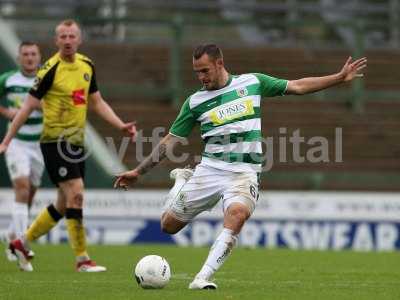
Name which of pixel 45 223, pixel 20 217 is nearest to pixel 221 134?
pixel 45 223

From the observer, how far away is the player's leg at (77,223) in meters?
11.9

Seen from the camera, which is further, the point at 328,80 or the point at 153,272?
the point at 328,80

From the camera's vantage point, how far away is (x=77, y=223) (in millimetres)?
11984

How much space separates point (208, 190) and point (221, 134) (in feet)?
1.67

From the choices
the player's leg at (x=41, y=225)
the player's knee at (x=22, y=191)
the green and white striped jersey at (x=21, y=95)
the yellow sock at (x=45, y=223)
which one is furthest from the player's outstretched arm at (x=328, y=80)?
the green and white striped jersey at (x=21, y=95)

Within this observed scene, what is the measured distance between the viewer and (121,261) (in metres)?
13.5

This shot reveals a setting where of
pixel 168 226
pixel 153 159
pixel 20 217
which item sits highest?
pixel 153 159

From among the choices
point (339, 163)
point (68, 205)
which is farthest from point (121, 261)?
point (339, 163)

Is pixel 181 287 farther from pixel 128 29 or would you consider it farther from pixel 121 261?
pixel 128 29

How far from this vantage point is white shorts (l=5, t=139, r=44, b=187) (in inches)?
556

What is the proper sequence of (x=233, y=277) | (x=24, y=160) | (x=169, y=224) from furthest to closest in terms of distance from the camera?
(x=24, y=160) < (x=233, y=277) < (x=169, y=224)

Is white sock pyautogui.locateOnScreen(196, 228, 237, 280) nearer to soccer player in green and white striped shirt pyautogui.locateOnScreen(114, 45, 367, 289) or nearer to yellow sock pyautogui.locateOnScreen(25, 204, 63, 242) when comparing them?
soccer player in green and white striped shirt pyautogui.locateOnScreen(114, 45, 367, 289)

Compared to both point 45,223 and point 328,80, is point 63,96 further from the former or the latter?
point 328,80

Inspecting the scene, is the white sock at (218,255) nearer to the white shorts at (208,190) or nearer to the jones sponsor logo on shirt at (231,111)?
the white shorts at (208,190)
